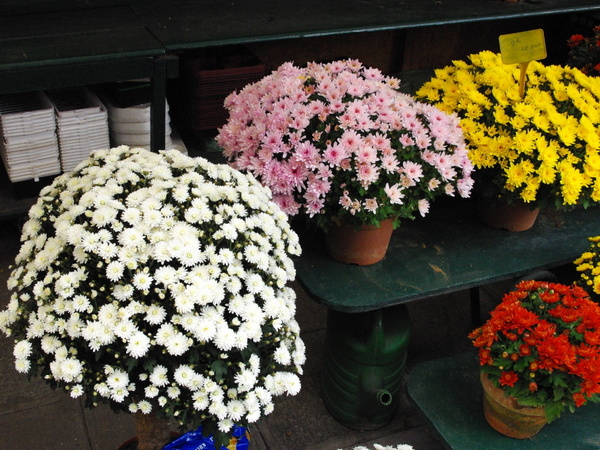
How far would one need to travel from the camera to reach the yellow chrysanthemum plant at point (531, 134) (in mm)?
2096

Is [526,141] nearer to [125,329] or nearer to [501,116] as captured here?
[501,116]

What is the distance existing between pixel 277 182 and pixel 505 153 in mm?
743

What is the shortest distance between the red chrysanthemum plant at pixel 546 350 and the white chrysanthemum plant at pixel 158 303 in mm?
664

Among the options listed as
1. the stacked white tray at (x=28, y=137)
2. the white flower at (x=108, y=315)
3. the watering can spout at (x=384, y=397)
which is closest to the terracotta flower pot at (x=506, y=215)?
the watering can spout at (x=384, y=397)

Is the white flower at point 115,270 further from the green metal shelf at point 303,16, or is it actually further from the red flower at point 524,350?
the green metal shelf at point 303,16

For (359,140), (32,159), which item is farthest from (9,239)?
(359,140)

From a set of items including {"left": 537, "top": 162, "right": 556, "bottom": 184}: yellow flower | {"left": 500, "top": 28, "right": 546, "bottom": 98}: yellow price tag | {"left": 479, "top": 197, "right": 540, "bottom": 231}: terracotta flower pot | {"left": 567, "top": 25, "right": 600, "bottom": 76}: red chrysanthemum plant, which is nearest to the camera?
{"left": 537, "top": 162, "right": 556, "bottom": 184}: yellow flower

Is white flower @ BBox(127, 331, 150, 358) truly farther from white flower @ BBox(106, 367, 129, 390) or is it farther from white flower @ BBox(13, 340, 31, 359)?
white flower @ BBox(13, 340, 31, 359)

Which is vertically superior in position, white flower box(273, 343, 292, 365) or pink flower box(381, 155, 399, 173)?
pink flower box(381, 155, 399, 173)

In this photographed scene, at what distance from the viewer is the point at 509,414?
2.04m

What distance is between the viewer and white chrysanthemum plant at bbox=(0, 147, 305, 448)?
1472 mm

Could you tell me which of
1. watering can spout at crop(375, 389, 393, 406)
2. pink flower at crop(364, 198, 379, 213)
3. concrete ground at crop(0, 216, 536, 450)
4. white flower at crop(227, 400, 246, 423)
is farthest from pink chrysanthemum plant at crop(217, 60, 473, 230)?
concrete ground at crop(0, 216, 536, 450)

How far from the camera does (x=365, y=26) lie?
2840mm

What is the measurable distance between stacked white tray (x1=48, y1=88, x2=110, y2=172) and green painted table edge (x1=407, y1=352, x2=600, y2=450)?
1.66 meters
